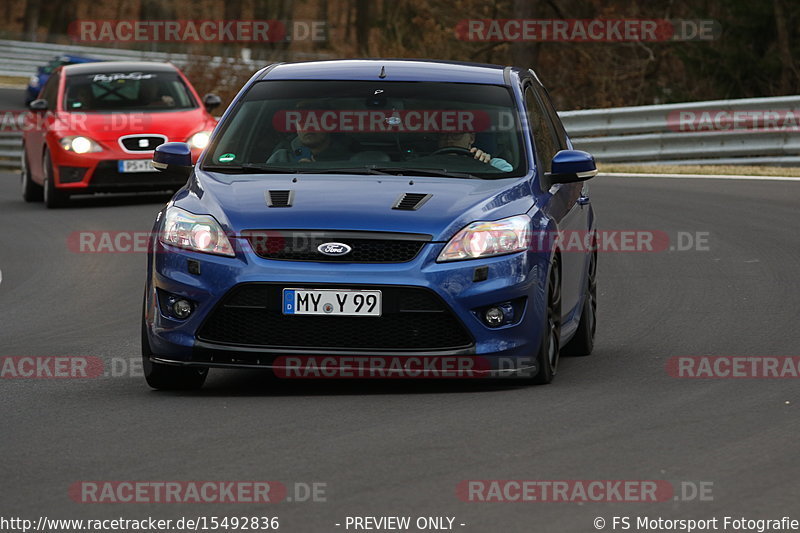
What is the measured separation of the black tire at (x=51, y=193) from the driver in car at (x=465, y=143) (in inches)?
469

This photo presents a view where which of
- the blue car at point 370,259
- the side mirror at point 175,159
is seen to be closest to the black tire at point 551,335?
the blue car at point 370,259

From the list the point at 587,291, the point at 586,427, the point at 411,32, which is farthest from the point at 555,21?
the point at 586,427

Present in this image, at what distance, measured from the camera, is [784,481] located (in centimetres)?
574

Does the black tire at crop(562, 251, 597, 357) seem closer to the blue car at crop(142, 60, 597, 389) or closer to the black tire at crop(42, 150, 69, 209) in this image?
the blue car at crop(142, 60, 597, 389)

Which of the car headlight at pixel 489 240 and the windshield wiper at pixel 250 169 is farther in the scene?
the windshield wiper at pixel 250 169

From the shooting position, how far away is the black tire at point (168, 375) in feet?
26.2

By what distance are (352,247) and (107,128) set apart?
1264cm

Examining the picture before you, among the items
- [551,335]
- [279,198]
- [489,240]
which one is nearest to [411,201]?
[489,240]

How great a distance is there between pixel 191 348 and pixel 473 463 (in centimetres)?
213

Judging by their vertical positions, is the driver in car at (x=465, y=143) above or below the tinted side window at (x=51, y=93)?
above

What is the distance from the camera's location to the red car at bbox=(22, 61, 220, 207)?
19.4m

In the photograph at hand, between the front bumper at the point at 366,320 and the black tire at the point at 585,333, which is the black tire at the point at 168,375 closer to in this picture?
the front bumper at the point at 366,320

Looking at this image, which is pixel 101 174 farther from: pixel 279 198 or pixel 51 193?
pixel 279 198

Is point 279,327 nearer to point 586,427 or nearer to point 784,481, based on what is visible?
point 586,427
